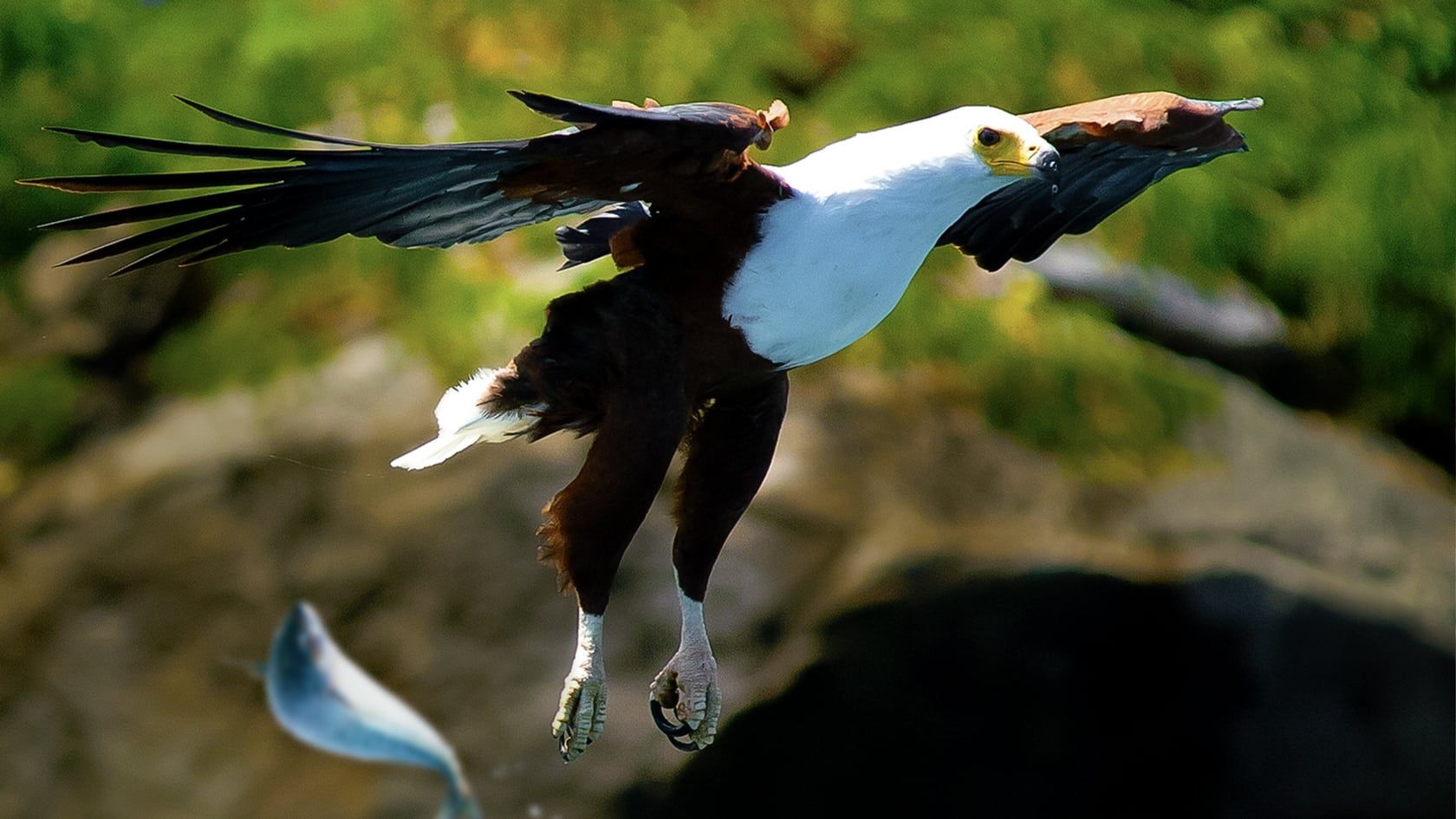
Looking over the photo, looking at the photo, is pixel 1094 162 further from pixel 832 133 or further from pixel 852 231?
pixel 832 133

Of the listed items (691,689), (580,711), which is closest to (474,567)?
(691,689)

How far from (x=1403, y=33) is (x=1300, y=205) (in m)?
0.67

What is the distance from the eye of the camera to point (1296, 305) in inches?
184

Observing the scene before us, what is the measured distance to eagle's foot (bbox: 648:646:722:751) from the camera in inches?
74.0

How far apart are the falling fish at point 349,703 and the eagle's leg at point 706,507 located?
2.28 m

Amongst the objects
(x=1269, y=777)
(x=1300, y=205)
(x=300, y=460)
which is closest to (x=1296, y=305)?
(x=1300, y=205)

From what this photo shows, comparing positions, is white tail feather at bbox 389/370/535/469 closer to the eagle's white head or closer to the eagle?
the eagle

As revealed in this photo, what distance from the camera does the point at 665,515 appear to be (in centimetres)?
398

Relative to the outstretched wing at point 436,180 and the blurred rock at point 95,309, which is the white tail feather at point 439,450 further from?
the blurred rock at point 95,309

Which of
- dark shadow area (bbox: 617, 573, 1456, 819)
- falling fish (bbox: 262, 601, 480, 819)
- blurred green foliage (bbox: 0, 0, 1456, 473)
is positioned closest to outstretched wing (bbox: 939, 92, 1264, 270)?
blurred green foliage (bbox: 0, 0, 1456, 473)

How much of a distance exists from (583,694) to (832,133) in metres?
2.70

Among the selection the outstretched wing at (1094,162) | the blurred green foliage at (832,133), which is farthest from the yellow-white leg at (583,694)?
the blurred green foliage at (832,133)

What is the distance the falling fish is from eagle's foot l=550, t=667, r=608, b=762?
2381mm

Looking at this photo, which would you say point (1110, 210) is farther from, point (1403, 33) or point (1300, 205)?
point (1403, 33)
